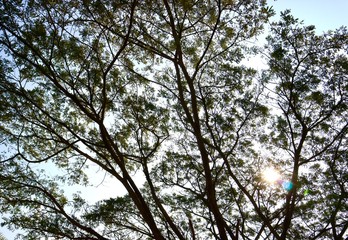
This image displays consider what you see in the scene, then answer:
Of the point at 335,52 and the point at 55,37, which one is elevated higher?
the point at 335,52

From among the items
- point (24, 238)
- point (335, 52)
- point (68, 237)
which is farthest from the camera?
point (335, 52)

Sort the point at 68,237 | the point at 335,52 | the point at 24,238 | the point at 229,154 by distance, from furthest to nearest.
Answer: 1. the point at 229,154
2. the point at 335,52
3. the point at 24,238
4. the point at 68,237

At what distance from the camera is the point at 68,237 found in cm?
682

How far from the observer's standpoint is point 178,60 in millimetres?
7555

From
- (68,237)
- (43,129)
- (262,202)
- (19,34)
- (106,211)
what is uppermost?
(19,34)

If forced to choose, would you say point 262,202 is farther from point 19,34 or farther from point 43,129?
point 19,34

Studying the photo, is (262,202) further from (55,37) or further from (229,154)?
(55,37)

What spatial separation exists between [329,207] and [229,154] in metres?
3.47

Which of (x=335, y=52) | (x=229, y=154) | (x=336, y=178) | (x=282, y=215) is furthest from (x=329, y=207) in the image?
(x=335, y=52)

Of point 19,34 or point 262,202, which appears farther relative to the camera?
point 262,202

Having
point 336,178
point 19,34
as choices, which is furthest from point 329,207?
point 19,34

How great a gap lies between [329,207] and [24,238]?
854cm

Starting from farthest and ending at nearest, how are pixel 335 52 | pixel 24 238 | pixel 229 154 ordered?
pixel 229 154 → pixel 335 52 → pixel 24 238

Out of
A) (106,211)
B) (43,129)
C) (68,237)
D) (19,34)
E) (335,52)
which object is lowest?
(68,237)
